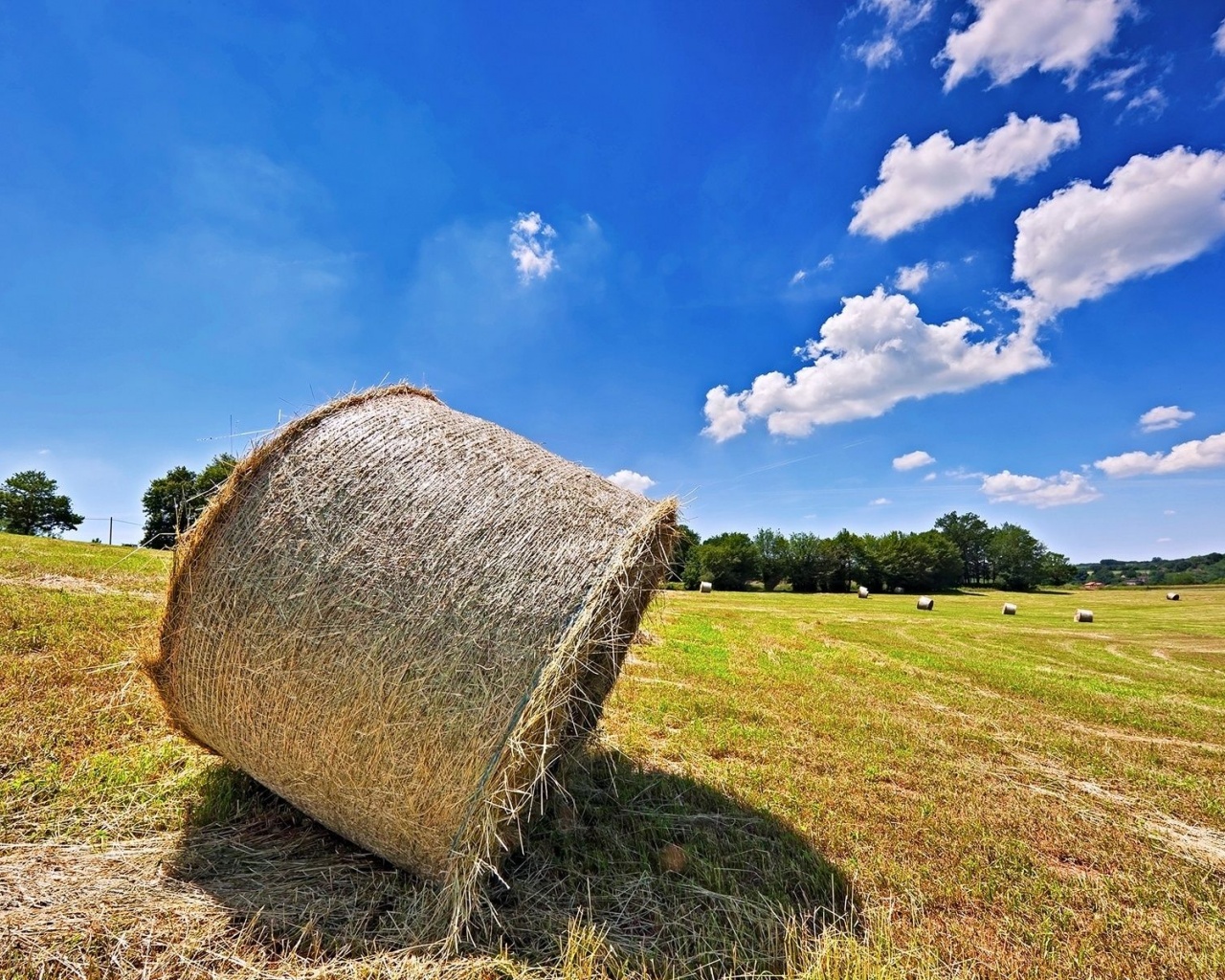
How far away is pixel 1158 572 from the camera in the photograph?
9588 cm

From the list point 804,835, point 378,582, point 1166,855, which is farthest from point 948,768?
point 378,582

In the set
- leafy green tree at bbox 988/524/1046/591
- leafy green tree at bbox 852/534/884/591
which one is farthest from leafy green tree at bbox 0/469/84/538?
leafy green tree at bbox 988/524/1046/591

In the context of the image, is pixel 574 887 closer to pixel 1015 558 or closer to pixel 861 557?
pixel 861 557

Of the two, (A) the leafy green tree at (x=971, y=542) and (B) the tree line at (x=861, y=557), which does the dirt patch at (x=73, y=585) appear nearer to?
(B) the tree line at (x=861, y=557)

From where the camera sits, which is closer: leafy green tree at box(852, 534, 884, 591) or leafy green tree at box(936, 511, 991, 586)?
leafy green tree at box(852, 534, 884, 591)

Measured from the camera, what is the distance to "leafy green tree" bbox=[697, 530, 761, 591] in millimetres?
56156

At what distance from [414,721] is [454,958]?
3.34ft

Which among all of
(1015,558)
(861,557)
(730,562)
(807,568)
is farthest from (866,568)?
(1015,558)

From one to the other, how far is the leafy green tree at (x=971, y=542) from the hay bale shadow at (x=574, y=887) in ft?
318

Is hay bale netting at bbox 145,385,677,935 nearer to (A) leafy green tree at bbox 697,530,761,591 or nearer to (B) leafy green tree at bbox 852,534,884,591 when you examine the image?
(A) leafy green tree at bbox 697,530,761,591

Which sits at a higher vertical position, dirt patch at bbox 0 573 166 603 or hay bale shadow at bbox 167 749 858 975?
dirt patch at bbox 0 573 166 603

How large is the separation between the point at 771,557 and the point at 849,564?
901cm

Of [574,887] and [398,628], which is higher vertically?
[398,628]

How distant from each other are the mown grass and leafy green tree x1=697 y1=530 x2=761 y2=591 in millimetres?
47347
